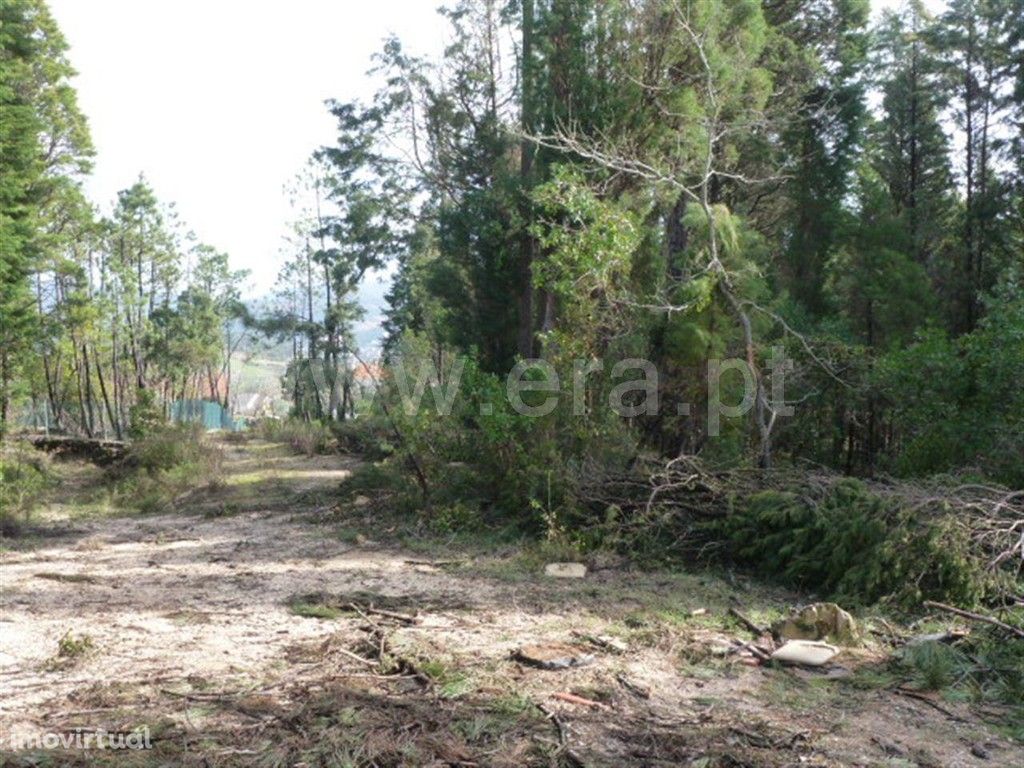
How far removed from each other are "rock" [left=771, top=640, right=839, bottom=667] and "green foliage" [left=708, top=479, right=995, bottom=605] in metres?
1.44

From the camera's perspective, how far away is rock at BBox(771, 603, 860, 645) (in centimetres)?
589

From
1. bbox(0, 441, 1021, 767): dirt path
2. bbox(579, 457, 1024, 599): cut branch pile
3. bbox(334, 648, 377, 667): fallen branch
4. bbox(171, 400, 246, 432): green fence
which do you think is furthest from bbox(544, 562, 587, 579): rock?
bbox(171, 400, 246, 432): green fence

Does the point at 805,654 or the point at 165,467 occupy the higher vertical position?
the point at 165,467

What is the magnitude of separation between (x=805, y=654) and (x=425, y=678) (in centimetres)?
231

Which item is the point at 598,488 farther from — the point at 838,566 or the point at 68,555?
the point at 68,555

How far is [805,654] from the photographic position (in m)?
5.49

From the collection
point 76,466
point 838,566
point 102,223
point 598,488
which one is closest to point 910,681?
point 838,566

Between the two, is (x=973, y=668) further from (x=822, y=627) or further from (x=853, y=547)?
(x=853, y=547)

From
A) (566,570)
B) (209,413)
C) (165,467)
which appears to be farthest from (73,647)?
(209,413)

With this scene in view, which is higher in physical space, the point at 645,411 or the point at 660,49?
the point at 660,49

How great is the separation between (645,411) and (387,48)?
50.4ft

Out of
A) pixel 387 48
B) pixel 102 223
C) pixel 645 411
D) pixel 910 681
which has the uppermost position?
pixel 387 48

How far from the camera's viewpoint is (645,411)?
11805 millimetres

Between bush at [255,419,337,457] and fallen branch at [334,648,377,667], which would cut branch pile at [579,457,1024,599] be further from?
bush at [255,419,337,457]
